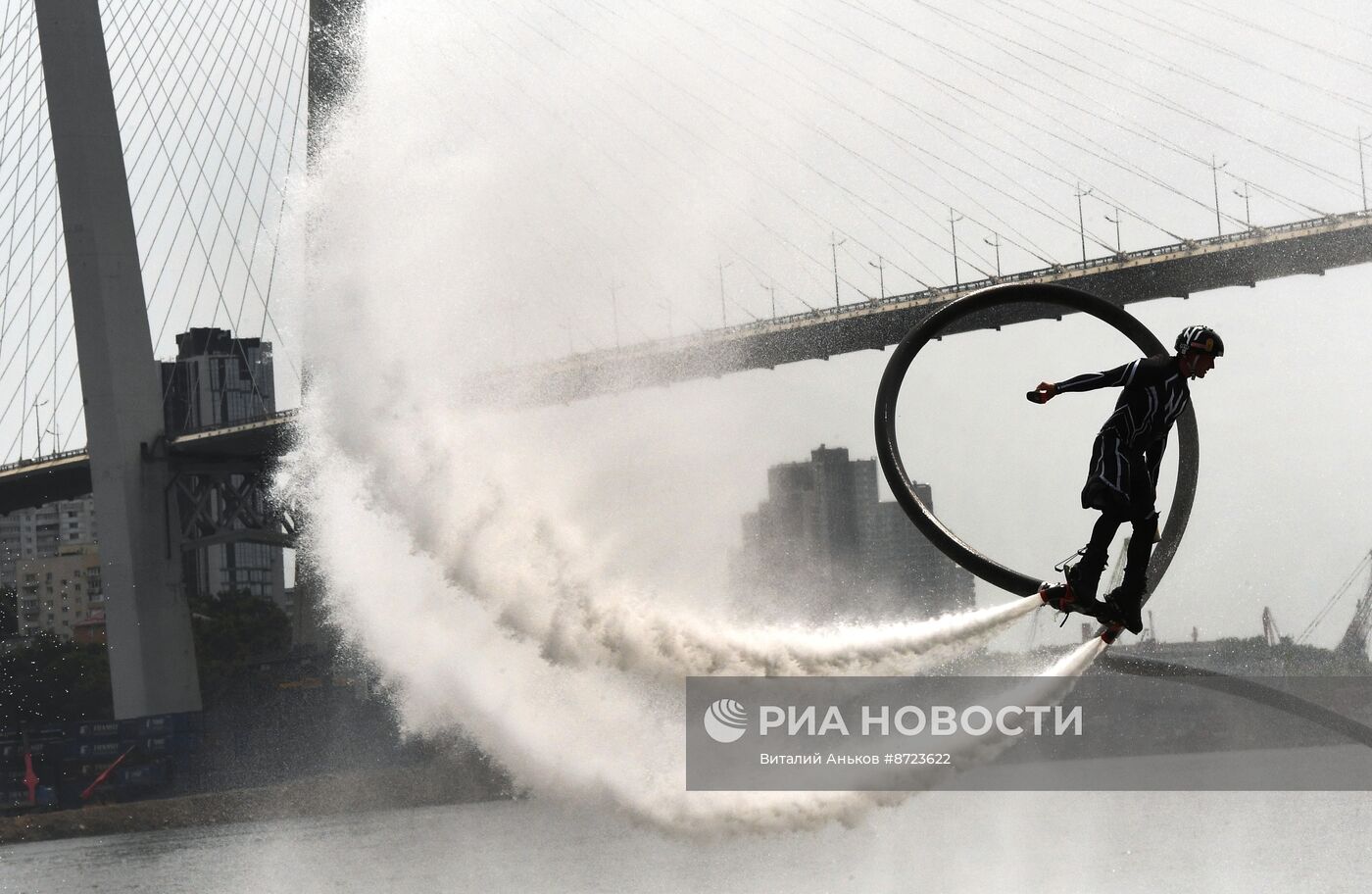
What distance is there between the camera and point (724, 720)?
17062 millimetres

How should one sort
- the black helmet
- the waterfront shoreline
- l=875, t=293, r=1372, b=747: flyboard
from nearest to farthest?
the black helmet < l=875, t=293, r=1372, b=747: flyboard < the waterfront shoreline

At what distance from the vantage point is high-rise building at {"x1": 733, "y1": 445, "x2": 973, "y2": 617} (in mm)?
31953

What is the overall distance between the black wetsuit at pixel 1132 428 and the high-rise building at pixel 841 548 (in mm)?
20978

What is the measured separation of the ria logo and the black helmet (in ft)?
30.6

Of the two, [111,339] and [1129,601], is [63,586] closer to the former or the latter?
[111,339]

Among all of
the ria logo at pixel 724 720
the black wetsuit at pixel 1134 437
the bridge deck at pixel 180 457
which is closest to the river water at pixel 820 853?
the ria logo at pixel 724 720

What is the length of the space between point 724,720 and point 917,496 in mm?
7326

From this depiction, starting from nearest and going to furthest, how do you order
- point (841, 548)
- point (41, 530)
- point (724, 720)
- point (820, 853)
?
1. point (724, 720)
2. point (820, 853)
3. point (841, 548)
4. point (41, 530)

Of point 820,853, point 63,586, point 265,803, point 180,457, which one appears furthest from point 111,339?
point 63,586

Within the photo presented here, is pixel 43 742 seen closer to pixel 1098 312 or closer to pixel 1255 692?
pixel 1255 692

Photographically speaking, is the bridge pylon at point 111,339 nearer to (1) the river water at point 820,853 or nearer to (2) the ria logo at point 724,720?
(1) the river water at point 820,853

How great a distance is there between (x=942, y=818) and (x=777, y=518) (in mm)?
9327

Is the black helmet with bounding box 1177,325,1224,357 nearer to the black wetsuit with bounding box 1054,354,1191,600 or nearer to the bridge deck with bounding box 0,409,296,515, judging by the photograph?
the black wetsuit with bounding box 1054,354,1191,600

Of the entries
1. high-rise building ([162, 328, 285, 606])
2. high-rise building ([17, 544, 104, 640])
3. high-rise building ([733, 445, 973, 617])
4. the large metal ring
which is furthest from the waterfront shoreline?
high-rise building ([17, 544, 104, 640])
